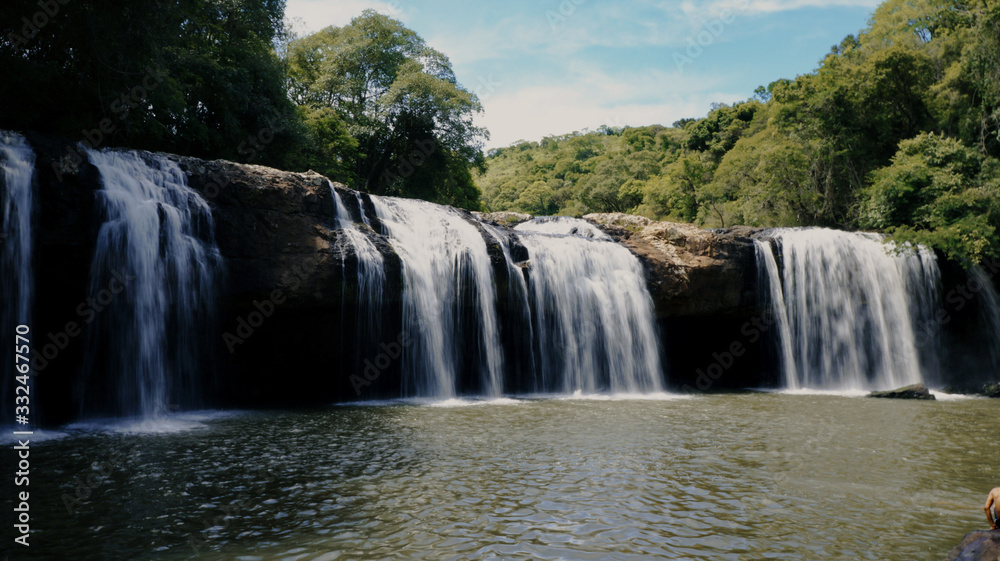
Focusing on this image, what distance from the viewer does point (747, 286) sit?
1986 cm

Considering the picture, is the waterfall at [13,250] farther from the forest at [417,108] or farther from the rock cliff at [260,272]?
the forest at [417,108]

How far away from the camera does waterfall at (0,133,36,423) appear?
10.6m

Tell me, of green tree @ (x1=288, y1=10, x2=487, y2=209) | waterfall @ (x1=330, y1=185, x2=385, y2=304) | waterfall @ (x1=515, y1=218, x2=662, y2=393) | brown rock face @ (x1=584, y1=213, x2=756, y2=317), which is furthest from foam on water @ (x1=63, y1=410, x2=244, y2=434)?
green tree @ (x1=288, y1=10, x2=487, y2=209)

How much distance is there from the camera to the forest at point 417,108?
14.3 metres

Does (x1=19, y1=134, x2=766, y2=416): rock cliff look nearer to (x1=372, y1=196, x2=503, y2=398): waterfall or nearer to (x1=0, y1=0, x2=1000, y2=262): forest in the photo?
(x1=372, y1=196, x2=503, y2=398): waterfall

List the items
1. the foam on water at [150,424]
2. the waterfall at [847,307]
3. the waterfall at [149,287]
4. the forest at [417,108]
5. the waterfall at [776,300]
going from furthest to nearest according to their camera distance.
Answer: the waterfall at [847,307], the waterfall at [776,300], the forest at [417,108], the waterfall at [149,287], the foam on water at [150,424]

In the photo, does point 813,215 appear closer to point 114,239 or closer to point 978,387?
point 978,387

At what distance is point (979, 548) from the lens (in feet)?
13.9

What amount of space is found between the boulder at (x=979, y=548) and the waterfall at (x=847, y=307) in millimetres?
16567

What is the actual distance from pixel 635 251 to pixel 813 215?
1662 cm

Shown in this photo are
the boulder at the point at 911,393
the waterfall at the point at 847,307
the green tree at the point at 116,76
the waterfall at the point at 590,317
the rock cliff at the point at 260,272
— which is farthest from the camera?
the waterfall at the point at 847,307

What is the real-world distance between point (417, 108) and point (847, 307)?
24.9 metres

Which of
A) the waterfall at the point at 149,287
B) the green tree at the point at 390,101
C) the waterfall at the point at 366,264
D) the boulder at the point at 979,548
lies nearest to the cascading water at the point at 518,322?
the waterfall at the point at 366,264

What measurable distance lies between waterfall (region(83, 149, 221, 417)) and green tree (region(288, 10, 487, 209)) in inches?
850
